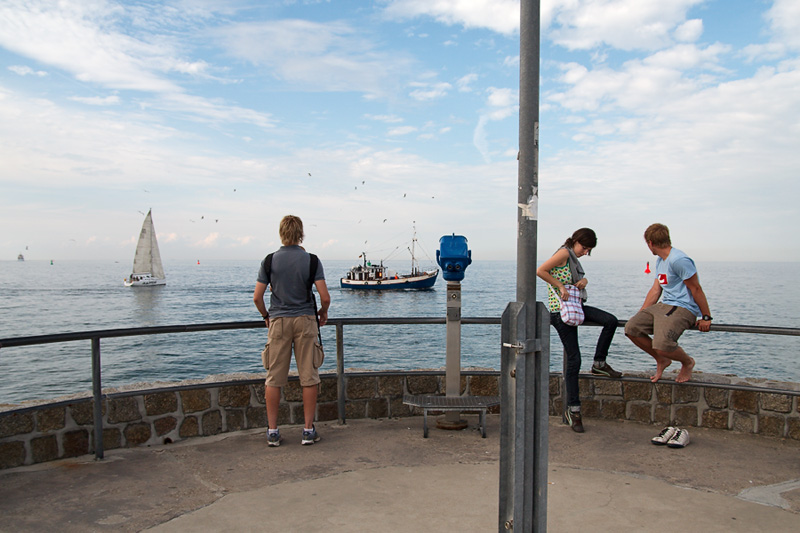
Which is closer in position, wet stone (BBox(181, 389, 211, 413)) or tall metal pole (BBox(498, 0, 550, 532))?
tall metal pole (BBox(498, 0, 550, 532))

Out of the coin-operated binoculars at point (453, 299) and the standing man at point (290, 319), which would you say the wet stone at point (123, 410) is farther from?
the coin-operated binoculars at point (453, 299)

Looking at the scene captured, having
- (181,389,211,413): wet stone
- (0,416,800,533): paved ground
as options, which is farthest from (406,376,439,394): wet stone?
(181,389,211,413): wet stone

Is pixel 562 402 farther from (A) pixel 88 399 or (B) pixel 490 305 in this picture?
(B) pixel 490 305

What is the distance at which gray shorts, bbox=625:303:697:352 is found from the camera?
5098 mm

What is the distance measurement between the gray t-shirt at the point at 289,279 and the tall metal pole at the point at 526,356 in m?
2.75

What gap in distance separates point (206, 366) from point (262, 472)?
27.4 metres

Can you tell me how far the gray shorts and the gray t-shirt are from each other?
280cm

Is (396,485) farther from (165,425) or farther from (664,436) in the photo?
(664,436)

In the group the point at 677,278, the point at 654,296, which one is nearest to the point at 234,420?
the point at 654,296

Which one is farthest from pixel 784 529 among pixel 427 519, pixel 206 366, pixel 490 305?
pixel 490 305

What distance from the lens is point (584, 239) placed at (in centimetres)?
548

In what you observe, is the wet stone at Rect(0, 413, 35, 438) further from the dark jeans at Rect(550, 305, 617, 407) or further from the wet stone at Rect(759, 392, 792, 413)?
the wet stone at Rect(759, 392, 792, 413)

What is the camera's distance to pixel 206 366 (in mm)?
30266

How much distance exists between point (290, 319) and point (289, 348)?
0.87ft
